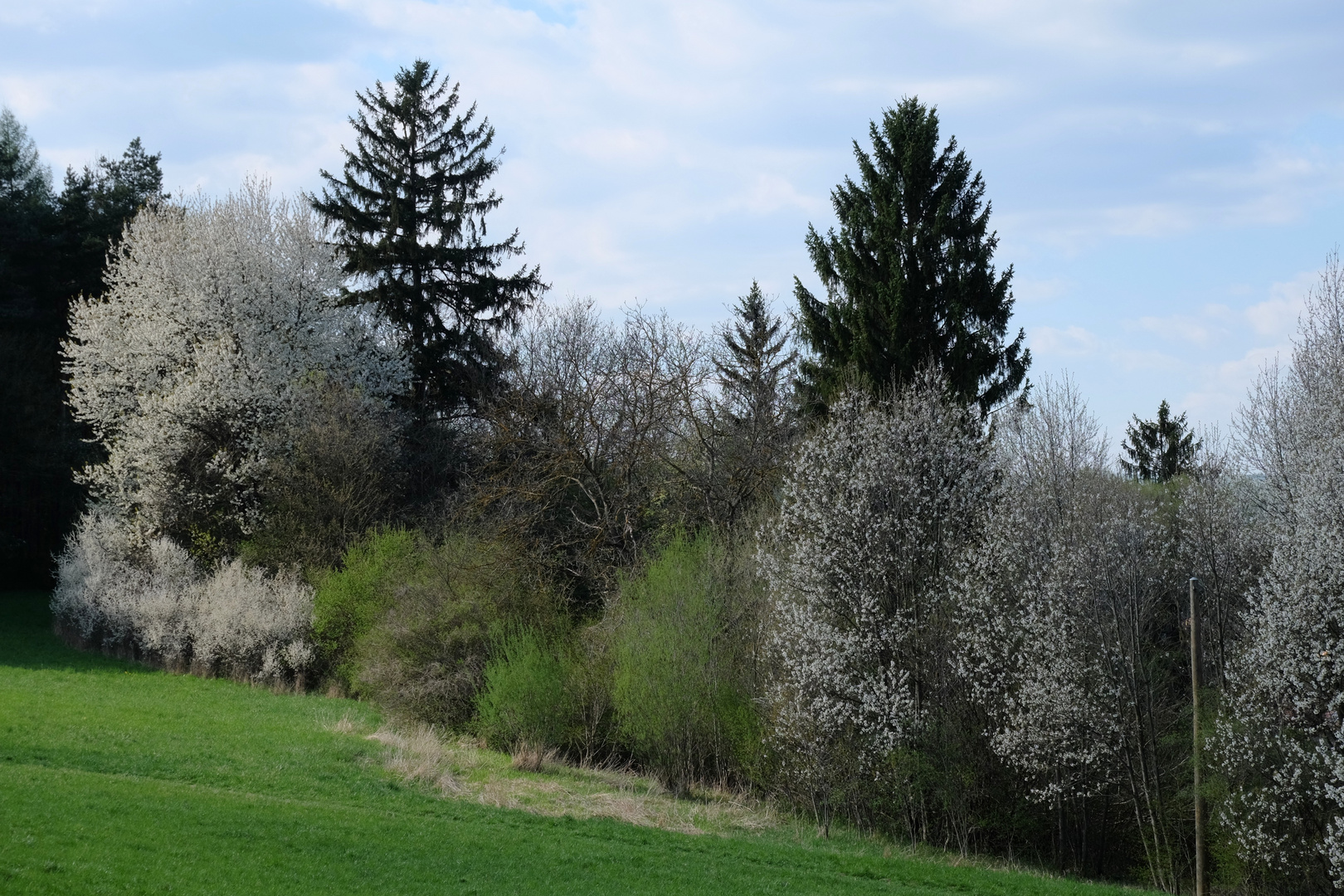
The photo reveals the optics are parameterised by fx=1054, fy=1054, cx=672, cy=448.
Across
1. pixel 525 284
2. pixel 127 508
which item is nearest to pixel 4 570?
pixel 127 508

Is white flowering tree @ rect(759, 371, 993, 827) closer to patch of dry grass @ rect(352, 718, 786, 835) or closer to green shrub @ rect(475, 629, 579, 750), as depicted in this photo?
patch of dry grass @ rect(352, 718, 786, 835)

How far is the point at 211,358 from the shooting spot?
105ft

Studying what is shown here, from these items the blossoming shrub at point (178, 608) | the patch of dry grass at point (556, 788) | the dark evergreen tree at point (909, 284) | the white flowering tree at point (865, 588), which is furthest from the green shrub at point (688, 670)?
the blossoming shrub at point (178, 608)

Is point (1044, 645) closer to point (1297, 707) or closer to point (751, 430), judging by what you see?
point (1297, 707)

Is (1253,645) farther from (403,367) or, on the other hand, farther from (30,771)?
(403,367)

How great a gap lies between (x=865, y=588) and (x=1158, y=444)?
3404 centimetres

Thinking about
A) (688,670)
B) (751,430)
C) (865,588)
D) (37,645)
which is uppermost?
(751,430)

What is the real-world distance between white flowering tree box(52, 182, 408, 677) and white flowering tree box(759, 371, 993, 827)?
17.6 meters

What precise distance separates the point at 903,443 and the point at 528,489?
958cm

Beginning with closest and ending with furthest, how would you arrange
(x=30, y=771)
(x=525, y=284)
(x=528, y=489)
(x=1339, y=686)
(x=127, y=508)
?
(x=30, y=771)
(x=1339, y=686)
(x=528, y=489)
(x=127, y=508)
(x=525, y=284)

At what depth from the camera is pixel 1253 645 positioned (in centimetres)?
1777

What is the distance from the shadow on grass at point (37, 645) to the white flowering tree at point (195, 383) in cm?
88

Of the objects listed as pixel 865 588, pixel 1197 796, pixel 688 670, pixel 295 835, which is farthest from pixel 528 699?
pixel 1197 796

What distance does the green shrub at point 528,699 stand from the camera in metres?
21.7
